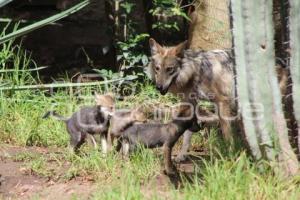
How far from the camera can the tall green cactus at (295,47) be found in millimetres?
5535

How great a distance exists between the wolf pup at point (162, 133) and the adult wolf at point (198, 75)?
82cm

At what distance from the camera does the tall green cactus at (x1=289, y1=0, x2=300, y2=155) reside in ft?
18.2

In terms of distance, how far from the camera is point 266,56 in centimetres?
560

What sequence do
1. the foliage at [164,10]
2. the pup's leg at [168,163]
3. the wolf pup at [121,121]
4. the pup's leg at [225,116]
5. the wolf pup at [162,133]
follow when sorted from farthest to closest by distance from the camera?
1. the foliage at [164,10]
2. the pup's leg at [225,116]
3. the wolf pup at [121,121]
4. the wolf pup at [162,133]
5. the pup's leg at [168,163]

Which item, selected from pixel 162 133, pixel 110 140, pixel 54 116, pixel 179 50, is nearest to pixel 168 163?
pixel 162 133

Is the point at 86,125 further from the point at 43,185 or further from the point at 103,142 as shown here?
the point at 43,185

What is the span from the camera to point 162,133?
6.79m

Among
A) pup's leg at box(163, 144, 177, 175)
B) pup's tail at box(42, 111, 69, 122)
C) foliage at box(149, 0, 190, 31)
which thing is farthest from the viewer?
foliage at box(149, 0, 190, 31)

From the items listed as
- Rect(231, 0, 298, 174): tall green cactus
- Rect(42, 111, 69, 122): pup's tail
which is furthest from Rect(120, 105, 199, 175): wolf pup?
Rect(231, 0, 298, 174): tall green cactus

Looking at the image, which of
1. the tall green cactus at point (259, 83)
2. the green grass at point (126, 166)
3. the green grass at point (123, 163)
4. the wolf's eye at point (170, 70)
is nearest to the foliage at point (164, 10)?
the green grass at point (123, 163)

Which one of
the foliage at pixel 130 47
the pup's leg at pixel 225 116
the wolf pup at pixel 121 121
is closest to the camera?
the wolf pup at pixel 121 121

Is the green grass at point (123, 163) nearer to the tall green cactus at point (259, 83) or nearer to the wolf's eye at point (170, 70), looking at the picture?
the tall green cactus at point (259, 83)

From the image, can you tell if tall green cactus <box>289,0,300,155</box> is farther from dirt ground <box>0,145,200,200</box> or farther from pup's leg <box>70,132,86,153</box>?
pup's leg <box>70,132,86,153</box>

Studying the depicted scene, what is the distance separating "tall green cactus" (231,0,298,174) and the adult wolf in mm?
1844
